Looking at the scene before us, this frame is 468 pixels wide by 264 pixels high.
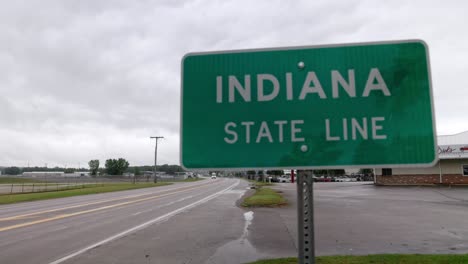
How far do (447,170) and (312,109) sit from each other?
4064 centimetres

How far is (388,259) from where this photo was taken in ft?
22.9

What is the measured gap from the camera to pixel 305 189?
6.06ft

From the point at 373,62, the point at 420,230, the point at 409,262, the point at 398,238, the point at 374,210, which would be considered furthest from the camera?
the point at 374,210

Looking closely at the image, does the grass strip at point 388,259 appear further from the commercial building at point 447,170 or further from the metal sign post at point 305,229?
the commercial building at point 447,170

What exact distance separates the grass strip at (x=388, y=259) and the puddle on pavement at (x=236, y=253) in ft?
2.10

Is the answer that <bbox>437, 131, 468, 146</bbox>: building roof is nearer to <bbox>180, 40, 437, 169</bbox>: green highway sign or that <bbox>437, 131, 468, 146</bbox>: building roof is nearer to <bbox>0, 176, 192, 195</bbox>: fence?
<bbox>180, 40, 437, 169</bbox>: green highway sign

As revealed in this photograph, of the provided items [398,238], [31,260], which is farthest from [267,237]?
[31,260]

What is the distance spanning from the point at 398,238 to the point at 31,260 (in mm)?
8812

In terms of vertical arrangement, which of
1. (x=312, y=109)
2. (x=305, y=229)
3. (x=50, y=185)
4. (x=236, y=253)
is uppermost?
(x=312, y=109)

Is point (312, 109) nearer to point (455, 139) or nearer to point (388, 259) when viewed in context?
point (388, 259)

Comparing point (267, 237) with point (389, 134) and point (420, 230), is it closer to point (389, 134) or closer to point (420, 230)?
point (420, 230)

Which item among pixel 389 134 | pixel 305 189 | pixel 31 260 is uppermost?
pixel 389 134

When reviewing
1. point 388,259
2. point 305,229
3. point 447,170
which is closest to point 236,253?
point 388,259

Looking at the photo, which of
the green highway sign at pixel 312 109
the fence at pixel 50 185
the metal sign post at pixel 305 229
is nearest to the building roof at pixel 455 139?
the green highway sign at pixel 312 109
